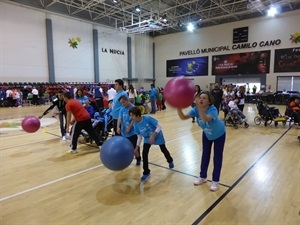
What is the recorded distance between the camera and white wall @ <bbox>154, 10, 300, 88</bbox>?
16.7 meters

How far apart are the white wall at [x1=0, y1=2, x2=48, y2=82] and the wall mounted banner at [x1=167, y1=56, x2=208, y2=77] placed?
39.6ft

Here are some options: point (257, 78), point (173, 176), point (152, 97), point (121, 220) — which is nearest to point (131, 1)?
point (152, 97)

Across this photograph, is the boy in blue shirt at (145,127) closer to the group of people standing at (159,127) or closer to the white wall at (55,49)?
the group of people standing at (159,127)

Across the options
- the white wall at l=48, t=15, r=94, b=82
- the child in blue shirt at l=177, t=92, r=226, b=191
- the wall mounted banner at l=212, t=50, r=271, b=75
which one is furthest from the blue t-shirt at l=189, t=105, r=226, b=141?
the wall mounted banner at l=212, t=50, r=271, b=75

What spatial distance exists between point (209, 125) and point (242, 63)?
1792 centimetres

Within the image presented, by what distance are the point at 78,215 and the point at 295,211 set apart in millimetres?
2441

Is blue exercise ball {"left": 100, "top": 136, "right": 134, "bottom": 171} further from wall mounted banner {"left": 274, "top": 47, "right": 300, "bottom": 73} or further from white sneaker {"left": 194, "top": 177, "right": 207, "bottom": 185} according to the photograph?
wall mounted banner {"left": 274, "top": 47, "right": 300, "bottom": 73}

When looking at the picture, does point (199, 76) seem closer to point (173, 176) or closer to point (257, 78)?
point (257, 78)

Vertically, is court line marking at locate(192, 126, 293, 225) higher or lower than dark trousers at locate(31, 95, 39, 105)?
lower

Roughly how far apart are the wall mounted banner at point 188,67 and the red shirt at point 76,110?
18.0 meters

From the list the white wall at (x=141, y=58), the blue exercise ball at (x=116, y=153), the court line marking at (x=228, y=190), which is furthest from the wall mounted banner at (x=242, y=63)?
the blue exercise ball at (x=116, y=153)

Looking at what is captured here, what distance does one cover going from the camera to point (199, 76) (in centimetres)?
2141

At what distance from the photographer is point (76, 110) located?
446 cm

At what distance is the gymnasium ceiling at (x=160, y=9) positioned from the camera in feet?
51.5
